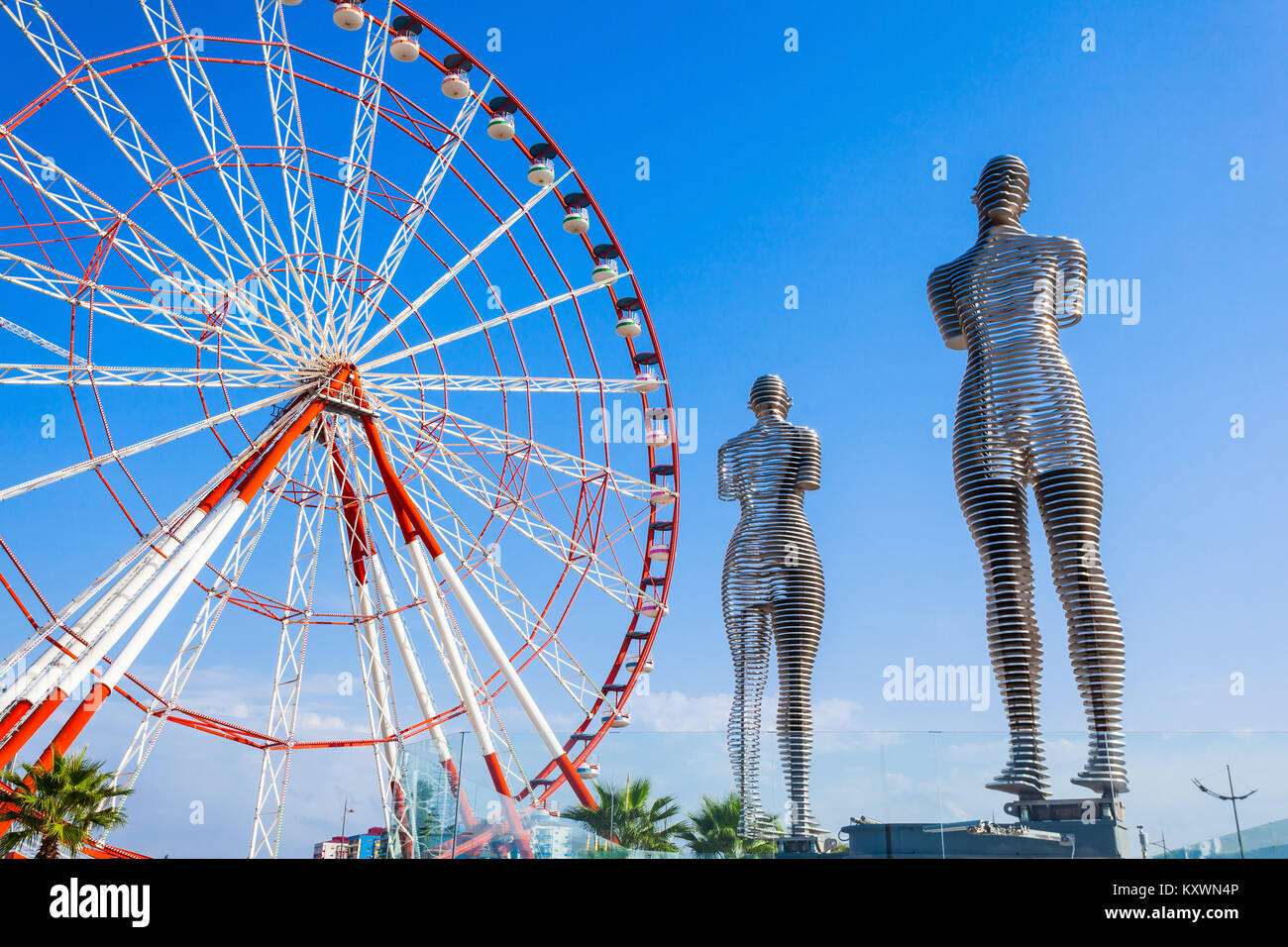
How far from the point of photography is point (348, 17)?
2358 cm

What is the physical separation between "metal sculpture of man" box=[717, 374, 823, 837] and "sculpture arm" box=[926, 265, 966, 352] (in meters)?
3.80

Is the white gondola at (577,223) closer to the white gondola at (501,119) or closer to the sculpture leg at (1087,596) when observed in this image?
the white gondola at (501,119)

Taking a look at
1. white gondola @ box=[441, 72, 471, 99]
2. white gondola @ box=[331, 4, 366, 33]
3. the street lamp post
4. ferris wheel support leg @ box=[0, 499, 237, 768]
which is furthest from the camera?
white gondola @ box=[441, 72, 471, 99]

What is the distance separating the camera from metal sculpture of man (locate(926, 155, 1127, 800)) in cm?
1455

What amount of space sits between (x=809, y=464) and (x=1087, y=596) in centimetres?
690

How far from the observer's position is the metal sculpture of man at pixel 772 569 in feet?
63.8

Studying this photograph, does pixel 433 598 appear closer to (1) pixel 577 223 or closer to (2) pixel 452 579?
(2) pixel 452 579

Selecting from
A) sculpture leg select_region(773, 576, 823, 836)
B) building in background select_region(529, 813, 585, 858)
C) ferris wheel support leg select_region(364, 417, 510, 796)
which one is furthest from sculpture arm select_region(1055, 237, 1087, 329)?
ferris wheel support leg select_region(364, 417, 510, 796)

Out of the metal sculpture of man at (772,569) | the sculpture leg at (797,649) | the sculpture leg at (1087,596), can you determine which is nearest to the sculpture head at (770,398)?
the metal sculpture of man at (772,569)

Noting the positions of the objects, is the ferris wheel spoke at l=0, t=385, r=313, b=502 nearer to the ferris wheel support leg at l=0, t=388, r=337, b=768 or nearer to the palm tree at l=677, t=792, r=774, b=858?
the ferris wheel support leg at l=0, t=388, r=337, b=768

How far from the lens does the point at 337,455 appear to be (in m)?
25.0

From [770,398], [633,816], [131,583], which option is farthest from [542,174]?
[633,816]

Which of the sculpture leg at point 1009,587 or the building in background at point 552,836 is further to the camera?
the sculpture leg at point 1009,587

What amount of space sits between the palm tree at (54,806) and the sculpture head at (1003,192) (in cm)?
1734
